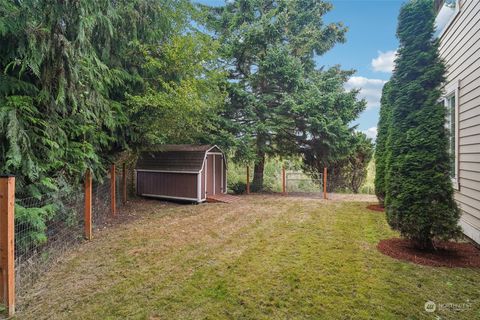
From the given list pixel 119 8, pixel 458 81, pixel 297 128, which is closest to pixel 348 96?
pixel 297 128

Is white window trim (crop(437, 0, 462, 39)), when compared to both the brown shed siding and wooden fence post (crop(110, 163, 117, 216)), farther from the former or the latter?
wooden fence post (crop(110, 163, 117, 216))

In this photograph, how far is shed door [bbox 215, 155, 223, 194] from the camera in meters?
9.75

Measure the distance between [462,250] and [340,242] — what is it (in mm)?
1755

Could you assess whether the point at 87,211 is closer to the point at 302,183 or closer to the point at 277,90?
the point at 277,90

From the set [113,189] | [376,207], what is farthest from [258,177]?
[113,189]

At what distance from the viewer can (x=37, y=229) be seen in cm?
324

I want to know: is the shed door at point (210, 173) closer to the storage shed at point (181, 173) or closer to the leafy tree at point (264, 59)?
the storage shed at point (181, 173)

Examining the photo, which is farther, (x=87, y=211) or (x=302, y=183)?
(x=302, y=183)

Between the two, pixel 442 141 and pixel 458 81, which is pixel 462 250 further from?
pixel 458 81

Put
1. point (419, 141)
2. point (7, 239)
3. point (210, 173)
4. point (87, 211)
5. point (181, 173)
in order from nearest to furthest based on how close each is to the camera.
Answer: point (7, 239), point (419, 141), point (87, 211), point (181, 173), point (210, 173)

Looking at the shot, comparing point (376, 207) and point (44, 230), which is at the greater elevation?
point (44, 230)

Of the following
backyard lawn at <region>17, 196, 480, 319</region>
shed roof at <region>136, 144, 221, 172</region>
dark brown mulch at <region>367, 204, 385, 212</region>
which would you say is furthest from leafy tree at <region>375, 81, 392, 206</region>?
shed roof at <region>136, 144, 221, 172</region>

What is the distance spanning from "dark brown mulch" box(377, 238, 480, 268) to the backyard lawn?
17cm

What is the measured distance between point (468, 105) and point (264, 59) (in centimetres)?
753
